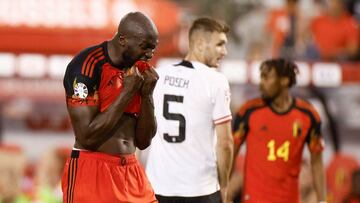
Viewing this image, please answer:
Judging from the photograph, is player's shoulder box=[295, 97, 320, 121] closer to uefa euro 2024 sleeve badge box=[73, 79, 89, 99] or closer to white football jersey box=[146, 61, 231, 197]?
white football jersey box=[146, 61, 231, 197]

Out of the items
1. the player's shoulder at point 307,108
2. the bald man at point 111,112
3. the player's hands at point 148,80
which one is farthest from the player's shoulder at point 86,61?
the player's shoulder at point 307,108

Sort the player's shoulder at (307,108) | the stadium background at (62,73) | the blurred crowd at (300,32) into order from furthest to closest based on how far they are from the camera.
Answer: the blurred crowd at (300,32), the stadium background at (62,73), the player's shoulder at (307,108)

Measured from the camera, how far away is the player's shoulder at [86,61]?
5.11 metres

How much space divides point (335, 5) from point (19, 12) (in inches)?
151

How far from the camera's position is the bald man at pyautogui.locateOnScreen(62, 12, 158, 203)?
16.7 ft

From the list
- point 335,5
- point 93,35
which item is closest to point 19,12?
point 93,35

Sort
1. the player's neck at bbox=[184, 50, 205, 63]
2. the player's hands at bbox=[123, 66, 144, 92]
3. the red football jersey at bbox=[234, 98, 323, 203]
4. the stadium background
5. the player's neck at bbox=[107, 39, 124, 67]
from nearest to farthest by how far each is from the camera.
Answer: the player's hands at bbox=[123, 66, 144, 92] → the player's neck at bbox=[107, 39, 124, 67] → the player's neck at bbox=[184, 50, 205, 63] → the red football jersey at bbox=[234, 98, 323, 203] → the stadium background

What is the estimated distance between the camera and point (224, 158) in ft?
21.2

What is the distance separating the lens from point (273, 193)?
7.07m

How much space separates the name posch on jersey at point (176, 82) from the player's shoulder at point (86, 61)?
4.40 feet

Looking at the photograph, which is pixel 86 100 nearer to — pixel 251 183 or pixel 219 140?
pixel 219 140

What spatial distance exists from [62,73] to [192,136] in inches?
203

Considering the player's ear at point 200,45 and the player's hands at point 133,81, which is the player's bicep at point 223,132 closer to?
the player's ear at point 200,45

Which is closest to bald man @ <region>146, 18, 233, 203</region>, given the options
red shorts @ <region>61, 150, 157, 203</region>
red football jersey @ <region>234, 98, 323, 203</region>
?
red football jersey @ <region>234, 98, 323, 203</region>
